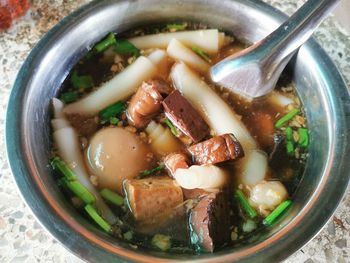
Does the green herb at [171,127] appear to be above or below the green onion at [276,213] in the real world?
above

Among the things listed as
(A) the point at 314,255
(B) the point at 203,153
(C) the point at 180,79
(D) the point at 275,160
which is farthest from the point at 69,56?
(A) the point at 314,255

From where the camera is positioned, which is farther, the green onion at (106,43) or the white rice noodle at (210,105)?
the green onion at (106,43)

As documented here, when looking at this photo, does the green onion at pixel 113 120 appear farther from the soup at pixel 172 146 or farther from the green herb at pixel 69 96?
the green herb at pixel 69 96

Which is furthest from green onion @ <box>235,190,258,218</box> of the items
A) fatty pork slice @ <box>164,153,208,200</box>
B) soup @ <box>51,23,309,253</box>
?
fatty pork slice @ <box>164,153,208,200</box>

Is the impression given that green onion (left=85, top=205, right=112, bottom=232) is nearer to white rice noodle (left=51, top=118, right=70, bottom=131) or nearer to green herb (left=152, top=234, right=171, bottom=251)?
green herb (left=152, top=234, right=171, bottom=251)

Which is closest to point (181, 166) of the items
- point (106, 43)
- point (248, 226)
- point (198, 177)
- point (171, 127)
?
point (198, 177)

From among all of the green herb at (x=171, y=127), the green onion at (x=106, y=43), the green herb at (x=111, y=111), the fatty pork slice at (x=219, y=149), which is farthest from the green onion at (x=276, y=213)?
the green onion at (x=106, y=43)
